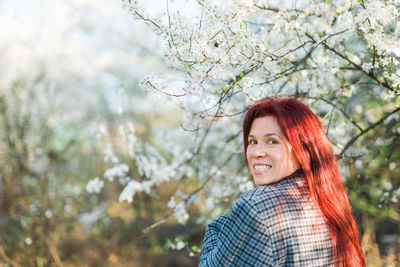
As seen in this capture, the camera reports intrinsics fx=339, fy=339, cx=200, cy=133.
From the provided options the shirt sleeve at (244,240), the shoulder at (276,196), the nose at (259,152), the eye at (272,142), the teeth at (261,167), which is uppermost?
the eye at (272,142)

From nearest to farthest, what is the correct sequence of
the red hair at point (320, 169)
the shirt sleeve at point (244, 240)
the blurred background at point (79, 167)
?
the shirt sleeve at point (244, 240), the red hair at point (320, 169), the blurred background at point (79, 167)

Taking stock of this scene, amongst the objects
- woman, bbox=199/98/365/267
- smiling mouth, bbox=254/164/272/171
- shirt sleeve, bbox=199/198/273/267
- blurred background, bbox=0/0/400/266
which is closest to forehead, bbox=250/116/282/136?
woman, bbox=199/98/365/267

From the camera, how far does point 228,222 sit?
→ 1.13 metres

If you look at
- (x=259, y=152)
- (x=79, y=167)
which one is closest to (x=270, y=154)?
(x=259, y=152)

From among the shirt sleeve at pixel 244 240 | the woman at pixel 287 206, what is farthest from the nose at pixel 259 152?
the shirt sleeve at pixel 244 240

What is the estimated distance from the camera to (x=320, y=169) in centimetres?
129

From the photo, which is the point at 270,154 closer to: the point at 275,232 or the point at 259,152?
the point at 259,152

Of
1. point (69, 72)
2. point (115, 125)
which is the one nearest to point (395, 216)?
point (115, 125)

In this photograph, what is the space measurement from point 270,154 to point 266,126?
12 cm

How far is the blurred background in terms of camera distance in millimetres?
3994

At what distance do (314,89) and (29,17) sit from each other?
7.76 m

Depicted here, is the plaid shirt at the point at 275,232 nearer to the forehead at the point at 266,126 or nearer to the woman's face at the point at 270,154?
the woman's face at the point at 270,154

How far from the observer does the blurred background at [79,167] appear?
399cm

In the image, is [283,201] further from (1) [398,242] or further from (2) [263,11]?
(1) [398,242]
